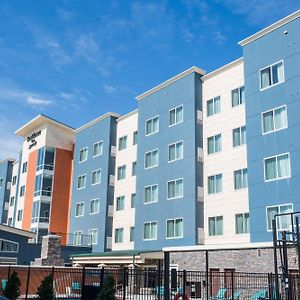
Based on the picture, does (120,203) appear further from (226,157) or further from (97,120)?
(226,157)

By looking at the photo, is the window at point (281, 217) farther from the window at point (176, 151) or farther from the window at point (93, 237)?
the window at point (93, 237)

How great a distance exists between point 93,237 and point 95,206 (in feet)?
9.71

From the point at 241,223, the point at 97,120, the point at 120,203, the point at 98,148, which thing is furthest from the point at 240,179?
the point at 97,120

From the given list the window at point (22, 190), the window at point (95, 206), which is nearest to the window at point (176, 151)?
the window at point (95, 206)

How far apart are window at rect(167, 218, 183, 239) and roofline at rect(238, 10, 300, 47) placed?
1322 centimetres

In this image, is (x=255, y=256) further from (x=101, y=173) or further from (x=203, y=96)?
(x=101, y=173)

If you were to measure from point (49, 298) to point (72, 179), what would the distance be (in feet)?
102

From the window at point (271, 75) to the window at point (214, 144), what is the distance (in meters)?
5.43

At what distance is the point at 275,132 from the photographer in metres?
26.7

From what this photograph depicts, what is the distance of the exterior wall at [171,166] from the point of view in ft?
105

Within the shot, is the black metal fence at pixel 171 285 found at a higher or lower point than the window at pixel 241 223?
lower

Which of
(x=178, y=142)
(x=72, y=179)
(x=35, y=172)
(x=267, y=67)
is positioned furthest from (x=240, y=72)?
(x=35, y=172)

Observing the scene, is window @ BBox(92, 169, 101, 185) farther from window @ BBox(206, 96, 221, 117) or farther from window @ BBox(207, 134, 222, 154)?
window @ BBox(206, 96, 221, 117)

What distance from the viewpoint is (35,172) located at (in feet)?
165
